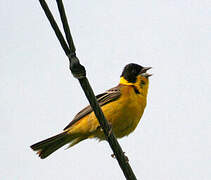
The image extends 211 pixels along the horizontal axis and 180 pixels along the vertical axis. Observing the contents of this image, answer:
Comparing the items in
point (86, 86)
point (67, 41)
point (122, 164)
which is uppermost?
point (67, 41)

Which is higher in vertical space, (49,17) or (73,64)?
Result: (49,17)

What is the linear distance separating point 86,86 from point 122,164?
34.3 inches

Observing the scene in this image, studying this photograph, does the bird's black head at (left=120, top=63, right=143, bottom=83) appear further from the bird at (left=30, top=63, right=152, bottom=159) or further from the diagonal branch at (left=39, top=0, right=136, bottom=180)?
the diagonal branch at (left=39, top=0, right=136, bottom=180)

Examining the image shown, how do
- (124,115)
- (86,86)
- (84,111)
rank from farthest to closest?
1. (84,111)
2. (124,115)
3. (86,86)

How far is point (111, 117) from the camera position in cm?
639

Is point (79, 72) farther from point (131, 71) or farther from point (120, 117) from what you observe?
point (131, 71)

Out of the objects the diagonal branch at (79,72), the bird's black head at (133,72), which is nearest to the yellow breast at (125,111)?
the bird's black head at (133,72)

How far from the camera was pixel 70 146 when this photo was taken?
22.9 feet

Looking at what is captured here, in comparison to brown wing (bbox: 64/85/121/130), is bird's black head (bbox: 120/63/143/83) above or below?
above

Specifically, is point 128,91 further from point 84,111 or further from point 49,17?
point 49,17

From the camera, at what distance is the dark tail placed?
6.79 m

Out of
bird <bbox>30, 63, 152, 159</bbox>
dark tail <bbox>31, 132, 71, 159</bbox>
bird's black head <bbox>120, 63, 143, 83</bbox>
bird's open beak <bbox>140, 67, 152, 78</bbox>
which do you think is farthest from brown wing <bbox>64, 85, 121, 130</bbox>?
bird's open beak <bbox>140, 67, 152, 78</bbox>

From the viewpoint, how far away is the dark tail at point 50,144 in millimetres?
6789

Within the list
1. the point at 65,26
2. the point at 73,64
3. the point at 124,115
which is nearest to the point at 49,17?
the point at 65,26
